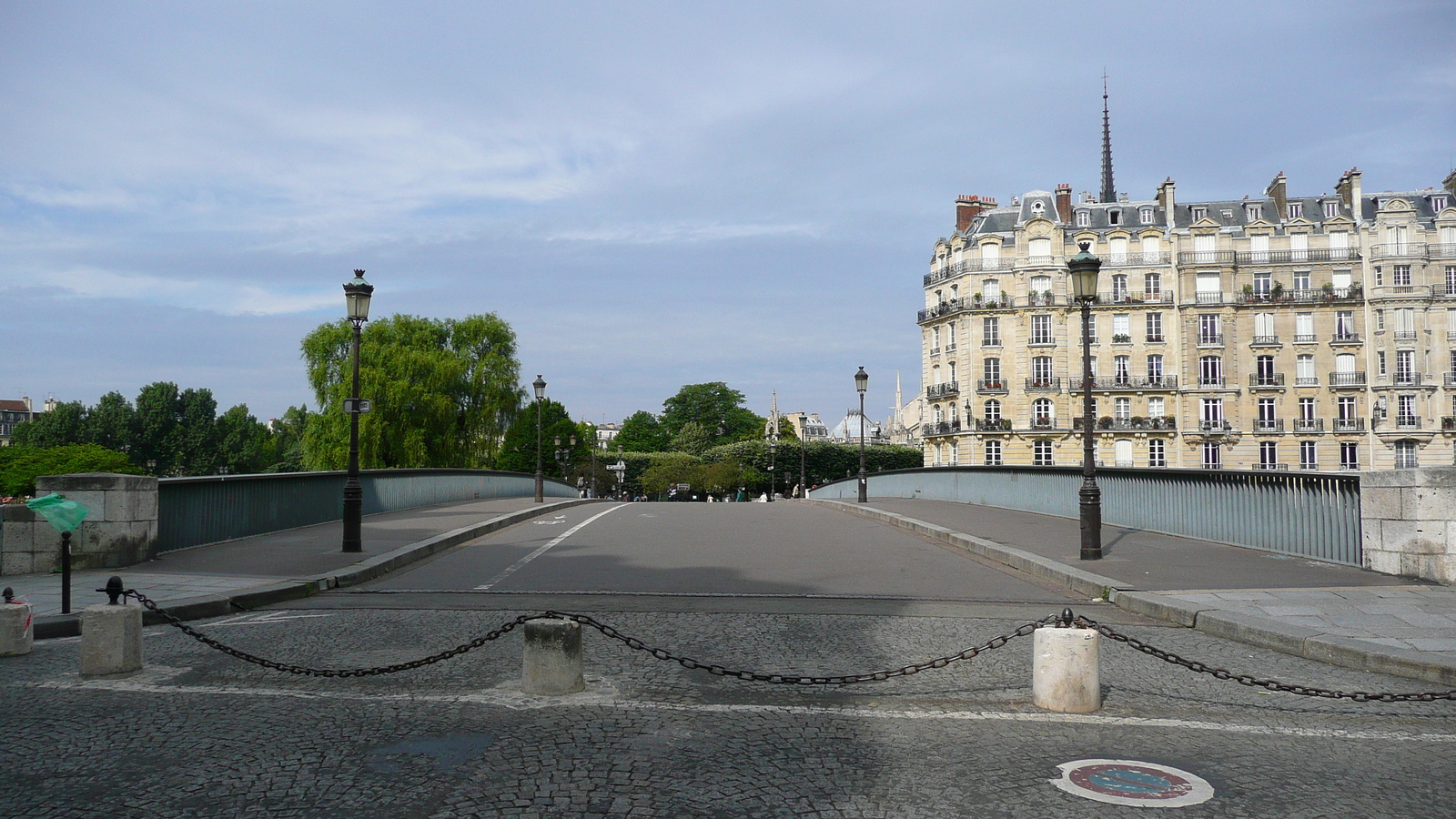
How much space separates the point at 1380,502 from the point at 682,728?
30.2 ft

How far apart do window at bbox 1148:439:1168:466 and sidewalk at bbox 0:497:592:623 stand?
196ft

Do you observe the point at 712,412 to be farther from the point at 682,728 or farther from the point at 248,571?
the point at 682,728

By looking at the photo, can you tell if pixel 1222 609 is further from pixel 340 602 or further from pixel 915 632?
pixel 340 602

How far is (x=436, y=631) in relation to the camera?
8.51 m

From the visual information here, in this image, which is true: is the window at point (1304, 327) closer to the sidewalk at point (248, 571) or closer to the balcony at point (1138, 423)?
the balcony at point (1138, 423)

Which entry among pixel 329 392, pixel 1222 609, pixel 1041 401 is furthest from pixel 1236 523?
pixel 1041 401

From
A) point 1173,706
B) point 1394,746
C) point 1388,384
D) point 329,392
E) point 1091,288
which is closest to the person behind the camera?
point 1394,746

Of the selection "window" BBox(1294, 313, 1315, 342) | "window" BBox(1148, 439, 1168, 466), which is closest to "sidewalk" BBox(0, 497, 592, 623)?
"window" BBox(1148, 439, 1168, 466)

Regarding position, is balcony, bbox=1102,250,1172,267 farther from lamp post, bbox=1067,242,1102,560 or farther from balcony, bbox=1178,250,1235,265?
lamp post, bbox=1067,242,1102,560

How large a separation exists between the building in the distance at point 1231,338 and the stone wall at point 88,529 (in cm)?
6118

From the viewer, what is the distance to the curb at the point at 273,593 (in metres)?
8.53

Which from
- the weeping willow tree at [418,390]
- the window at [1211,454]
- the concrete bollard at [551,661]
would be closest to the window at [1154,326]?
the window at [1211,454]

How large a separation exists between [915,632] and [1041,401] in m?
63.7

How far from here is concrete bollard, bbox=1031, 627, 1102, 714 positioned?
234 inches
